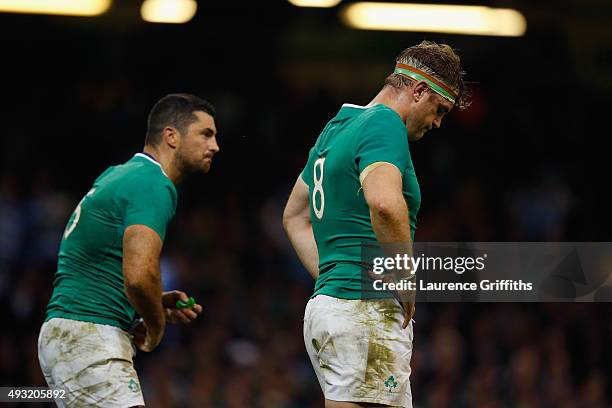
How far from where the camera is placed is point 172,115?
573cm

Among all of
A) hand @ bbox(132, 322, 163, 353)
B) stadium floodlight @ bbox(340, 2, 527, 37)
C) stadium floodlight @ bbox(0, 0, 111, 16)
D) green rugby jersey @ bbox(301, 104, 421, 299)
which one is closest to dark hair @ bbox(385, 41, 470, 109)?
green rugby jersey @ bbox(301, 104, 421, 299)

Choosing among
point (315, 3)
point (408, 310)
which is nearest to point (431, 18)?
point (315, 3)

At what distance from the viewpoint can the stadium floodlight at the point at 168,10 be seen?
11.1m

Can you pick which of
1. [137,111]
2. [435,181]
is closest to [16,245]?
[137,111]

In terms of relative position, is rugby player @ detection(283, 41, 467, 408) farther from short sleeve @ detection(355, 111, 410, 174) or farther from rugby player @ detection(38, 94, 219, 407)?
rugby player @ detection(38, 94, 219, 407)

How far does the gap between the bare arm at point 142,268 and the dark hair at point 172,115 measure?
82 centimetres

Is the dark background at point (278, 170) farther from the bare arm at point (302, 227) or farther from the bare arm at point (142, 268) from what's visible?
the bare arm at point (302, 227)

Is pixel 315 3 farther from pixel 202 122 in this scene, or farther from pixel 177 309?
pixel 177 309

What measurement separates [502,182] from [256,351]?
12.3ft

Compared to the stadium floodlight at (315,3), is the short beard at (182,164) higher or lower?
lower

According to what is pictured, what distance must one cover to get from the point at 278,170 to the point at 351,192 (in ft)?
24.0

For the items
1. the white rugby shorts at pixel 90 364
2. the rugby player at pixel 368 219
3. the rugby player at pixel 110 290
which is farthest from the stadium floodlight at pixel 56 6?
the rugby player at pixel 368 219

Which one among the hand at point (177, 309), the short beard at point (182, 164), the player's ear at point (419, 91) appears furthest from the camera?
the short beard at point (182, 164)

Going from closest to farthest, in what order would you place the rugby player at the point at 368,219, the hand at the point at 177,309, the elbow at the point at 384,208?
the elbow at the point at 384,208, the rugby player at the point at 368,219, the hand at the point at 177,309
